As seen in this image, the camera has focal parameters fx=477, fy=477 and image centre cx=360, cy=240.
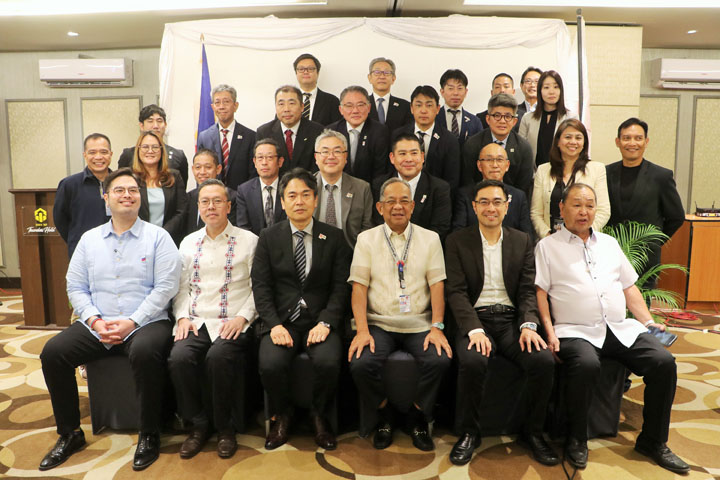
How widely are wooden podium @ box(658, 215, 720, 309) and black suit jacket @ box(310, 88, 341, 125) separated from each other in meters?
4.14

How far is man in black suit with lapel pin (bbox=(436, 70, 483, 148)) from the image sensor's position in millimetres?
3928

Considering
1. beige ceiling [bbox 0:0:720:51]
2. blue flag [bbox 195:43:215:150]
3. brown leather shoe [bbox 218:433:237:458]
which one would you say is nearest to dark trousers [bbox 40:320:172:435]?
brown leather shoe [bbox 218:433:237:458]

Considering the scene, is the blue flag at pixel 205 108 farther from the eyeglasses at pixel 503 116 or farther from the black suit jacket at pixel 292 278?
the eyeglasses at pixel 503 116

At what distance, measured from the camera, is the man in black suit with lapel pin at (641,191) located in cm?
338

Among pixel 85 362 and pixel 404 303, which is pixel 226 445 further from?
pixel 404 303

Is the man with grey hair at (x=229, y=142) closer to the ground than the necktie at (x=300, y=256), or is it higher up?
higher up

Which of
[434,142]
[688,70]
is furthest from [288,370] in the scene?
[688,70]

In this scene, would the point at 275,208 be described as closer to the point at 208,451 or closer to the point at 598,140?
the point at 208,451

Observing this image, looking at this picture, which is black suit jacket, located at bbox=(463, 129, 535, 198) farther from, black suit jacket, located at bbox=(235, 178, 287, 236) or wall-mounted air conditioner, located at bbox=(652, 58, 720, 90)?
wall-mounted air conditioner, located at bbox=(652, 58, 720, 90)

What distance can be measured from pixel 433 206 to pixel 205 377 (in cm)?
175

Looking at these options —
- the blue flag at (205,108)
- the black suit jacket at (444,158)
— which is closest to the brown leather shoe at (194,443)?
the black suit jacket at (444,158)

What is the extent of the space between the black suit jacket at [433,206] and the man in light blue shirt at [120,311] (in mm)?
1540

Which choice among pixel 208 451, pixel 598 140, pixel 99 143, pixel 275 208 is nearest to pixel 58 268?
pixel 99 143

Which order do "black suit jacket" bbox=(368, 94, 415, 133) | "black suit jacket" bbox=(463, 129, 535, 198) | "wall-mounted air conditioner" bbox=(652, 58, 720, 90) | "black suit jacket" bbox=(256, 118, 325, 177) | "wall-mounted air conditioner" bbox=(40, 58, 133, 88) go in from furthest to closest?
1. "wall-mounted air conditioner" bbox=(40, 58, 133, 88)
2. "wall-mounted air conditioner" bbox=(652, 58, 720, 90)
3. "black suit jacket" bbox=(368, 94, 415, 133)
4. "black suit jacket" bbox=(256, 118, 325, 177)
5. "black suit jacket" bbox=(463, 129, 535, 198)
